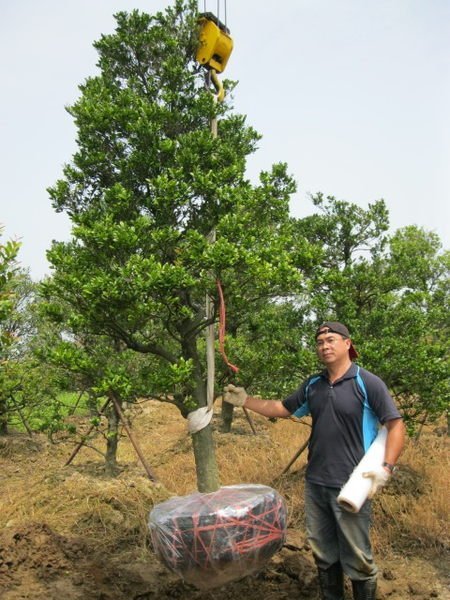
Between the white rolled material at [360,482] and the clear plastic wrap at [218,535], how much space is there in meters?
0.53

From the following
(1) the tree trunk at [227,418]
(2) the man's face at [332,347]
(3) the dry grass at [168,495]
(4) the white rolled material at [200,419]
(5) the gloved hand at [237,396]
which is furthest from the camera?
(1) the tree trunk at [227,418]

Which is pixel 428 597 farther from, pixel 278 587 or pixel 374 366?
pixel 374 366

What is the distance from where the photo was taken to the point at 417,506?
6.46 metres

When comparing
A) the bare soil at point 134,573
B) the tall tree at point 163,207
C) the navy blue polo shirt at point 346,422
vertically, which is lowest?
the bare soil at point 134,573

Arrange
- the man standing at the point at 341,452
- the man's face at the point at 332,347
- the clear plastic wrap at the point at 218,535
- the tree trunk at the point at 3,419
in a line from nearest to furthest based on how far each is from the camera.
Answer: the clear plastic wrap at the point at 218,535, the man standing at the point at 341,452, the man's face at the point at 332,347, the tree trunk at the point at 3,419

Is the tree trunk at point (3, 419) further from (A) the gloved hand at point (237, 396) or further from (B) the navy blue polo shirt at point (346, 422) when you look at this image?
(B) the navy blue polo shirt at point (346, 422)

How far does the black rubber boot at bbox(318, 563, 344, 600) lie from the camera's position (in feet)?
13.2

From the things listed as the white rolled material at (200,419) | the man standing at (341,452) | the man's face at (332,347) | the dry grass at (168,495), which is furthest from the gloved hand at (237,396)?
the dry grass at (168,495)

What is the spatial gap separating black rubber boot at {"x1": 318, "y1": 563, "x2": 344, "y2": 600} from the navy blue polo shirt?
74 cm

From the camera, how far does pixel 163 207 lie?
502 centimetres

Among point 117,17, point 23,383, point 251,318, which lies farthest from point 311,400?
point 23,383

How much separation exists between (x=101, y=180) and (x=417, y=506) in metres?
5.60

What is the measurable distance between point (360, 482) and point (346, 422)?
50cm

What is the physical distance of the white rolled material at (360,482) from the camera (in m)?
3.45
